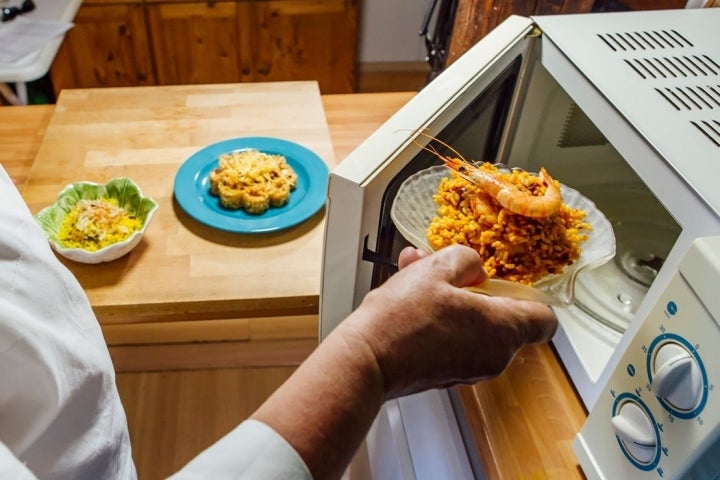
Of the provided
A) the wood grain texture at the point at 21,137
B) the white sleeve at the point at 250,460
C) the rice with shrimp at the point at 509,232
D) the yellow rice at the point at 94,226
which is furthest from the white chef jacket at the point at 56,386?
the wood grain texture at the point at 21,137

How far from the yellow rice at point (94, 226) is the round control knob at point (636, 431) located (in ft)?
2.64

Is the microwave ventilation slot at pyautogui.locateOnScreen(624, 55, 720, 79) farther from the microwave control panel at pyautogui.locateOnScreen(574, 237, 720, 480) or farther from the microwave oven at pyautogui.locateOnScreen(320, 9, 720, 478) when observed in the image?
the microwave control panel at pyautogui.locateOnScreen(574, 237, 720, 480)

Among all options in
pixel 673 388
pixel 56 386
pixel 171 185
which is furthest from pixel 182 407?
pixel 673 388

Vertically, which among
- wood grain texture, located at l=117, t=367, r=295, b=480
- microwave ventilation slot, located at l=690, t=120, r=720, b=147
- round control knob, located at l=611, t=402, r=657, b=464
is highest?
microwave ventilation slot, located at l=690, t=120, r=720, b=147

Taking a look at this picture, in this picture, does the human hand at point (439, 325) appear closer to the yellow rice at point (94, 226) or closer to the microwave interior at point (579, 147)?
the microwave interior at point (579, 147)

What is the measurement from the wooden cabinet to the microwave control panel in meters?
2.22

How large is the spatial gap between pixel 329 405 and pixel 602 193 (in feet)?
2.00

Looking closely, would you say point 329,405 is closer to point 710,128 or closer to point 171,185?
point 710,128

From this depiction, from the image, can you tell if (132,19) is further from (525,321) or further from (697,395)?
(697,395)

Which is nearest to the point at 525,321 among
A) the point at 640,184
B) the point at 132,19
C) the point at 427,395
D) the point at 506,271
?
the point at 506,271

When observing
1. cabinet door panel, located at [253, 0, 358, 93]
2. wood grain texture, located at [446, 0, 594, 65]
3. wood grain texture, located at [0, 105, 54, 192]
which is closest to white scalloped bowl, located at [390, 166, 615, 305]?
wood grain texture, located at [446, 0, 594, 65]

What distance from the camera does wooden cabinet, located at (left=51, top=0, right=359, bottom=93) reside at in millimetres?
2312

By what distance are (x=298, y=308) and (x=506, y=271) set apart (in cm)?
45

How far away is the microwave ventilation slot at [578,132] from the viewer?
2.62 feet
